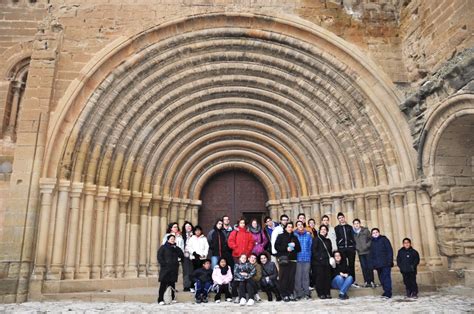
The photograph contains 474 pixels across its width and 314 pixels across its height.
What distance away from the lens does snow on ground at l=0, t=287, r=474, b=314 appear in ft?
17.8

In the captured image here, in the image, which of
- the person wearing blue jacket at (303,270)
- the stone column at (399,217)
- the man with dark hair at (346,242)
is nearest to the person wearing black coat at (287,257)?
the person wearing blue jacket at (303,270)

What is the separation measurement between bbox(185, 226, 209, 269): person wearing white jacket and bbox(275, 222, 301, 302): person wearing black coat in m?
1.37

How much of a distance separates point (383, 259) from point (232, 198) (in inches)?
175

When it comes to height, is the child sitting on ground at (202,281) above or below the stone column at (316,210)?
below

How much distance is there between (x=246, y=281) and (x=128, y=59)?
210 inches

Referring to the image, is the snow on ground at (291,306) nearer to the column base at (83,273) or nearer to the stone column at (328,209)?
the column base at (83,273)

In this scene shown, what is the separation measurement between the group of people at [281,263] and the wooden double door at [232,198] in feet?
9.51

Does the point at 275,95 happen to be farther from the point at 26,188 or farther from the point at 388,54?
the point at 26,188

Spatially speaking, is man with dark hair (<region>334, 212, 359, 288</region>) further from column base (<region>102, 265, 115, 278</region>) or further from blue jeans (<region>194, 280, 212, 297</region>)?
column base (<region>102, 265, 115, 278</region>)

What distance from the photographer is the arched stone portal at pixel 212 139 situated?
7695 mm

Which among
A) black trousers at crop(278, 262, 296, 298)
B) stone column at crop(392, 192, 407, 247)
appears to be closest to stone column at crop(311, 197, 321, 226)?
stone column at crop(392, 192, 407, 247)

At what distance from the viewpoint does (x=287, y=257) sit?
6.32 metres

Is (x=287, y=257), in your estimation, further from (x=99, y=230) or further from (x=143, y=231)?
(x=99, y=230)

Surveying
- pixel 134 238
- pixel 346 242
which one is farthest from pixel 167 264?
pixel 346 242
